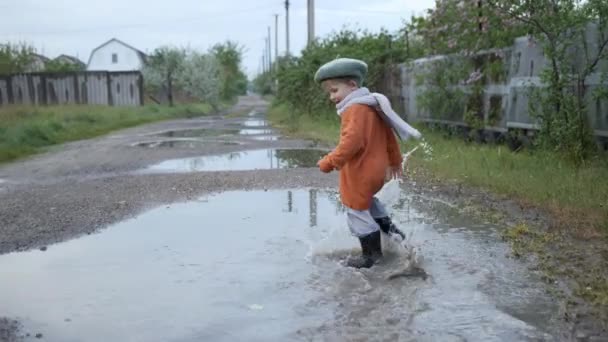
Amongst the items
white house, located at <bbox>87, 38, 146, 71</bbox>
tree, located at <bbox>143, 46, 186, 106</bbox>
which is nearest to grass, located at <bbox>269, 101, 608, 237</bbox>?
tree, located at <bbox>143, 46, 186, 106</bbox>

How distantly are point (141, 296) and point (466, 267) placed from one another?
7.11ft

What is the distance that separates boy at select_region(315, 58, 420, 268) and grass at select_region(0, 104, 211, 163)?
9643 mm

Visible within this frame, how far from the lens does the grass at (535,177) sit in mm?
5453

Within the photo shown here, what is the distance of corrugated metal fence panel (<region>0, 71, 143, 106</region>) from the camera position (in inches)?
1249

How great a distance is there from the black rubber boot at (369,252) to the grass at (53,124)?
9717 mm

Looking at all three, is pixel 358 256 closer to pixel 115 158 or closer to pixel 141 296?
pixel 141 296

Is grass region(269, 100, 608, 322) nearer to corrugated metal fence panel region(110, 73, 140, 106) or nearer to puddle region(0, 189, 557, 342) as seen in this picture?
puddle region(0, 189, 557, 342)

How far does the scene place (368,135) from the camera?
4359 millimetres

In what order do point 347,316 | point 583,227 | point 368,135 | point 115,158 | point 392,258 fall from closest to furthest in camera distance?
point 347,316 < point 368,135 < point 392,258 < point 583,227 < point 115,158

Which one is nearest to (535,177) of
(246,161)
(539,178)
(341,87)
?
(539,178)

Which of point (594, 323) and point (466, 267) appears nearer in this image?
point (594, 323)

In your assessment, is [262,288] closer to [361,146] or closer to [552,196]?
[361,146]

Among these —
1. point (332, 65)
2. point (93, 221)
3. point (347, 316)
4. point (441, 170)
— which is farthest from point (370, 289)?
point (441, 170)

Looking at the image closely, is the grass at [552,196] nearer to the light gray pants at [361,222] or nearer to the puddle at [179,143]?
the light gray pants at [361,222]
